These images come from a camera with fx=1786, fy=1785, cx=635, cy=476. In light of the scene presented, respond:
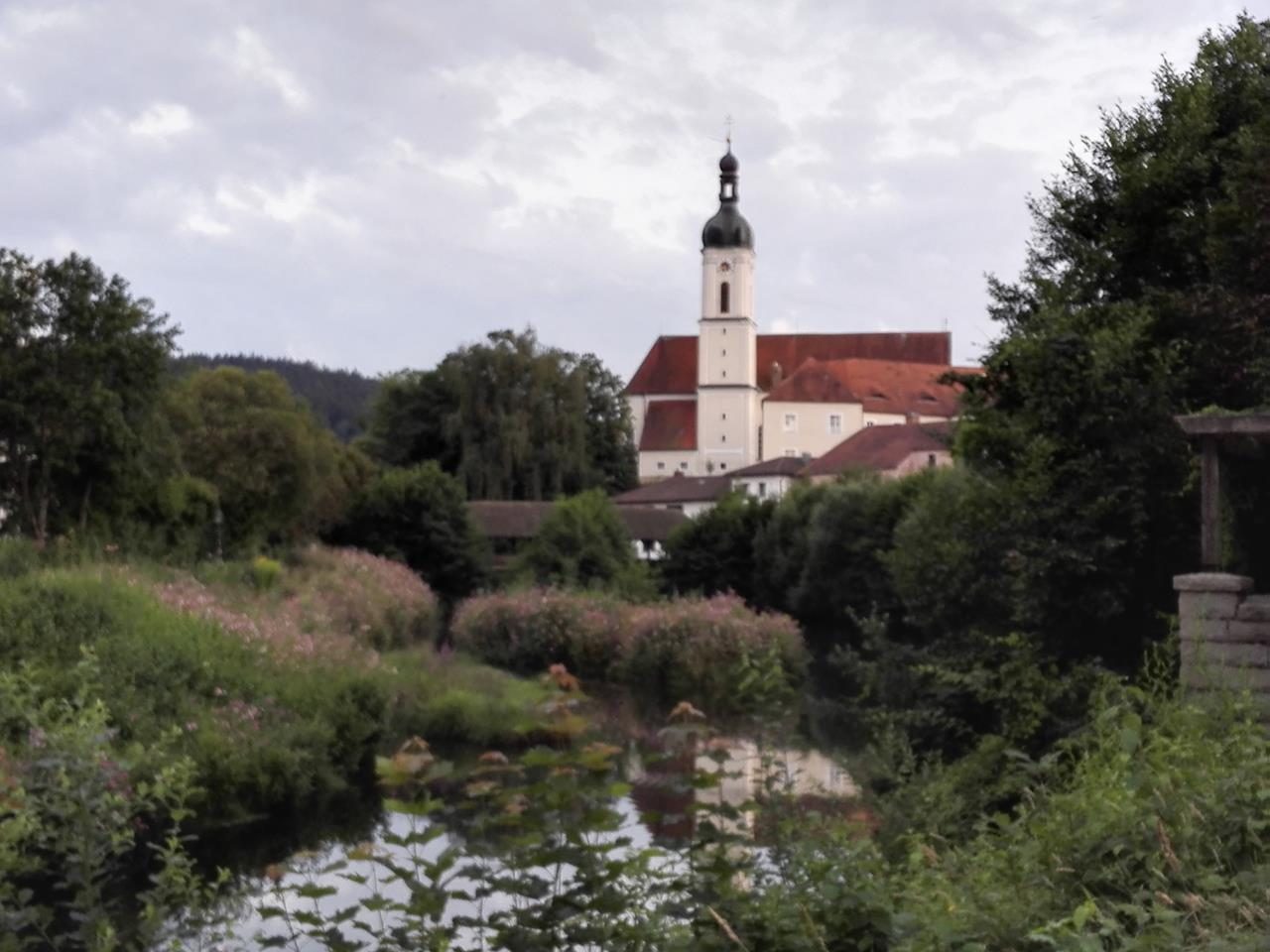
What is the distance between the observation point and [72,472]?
115 ft

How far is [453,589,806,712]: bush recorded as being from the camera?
120ft

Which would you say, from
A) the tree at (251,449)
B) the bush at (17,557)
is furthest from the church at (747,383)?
the bush at (17,557)

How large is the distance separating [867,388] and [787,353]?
13.0 m

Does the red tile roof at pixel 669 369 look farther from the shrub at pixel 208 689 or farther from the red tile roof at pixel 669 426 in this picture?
the shrub at pixel 208 689

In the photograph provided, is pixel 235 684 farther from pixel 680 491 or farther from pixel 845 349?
pixel 845 349

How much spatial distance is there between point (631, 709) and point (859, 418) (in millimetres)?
77197

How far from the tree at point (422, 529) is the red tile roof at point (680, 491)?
31.5m

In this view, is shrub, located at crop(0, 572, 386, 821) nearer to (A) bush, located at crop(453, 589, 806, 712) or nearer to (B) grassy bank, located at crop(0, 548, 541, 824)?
(B) grassy bank, located at crop(0, 548, 541, 824)

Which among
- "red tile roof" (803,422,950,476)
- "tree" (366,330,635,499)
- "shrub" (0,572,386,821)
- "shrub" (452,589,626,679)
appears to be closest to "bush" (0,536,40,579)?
"shrub" (0,572,386,821)

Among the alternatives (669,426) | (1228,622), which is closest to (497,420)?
(669,426)

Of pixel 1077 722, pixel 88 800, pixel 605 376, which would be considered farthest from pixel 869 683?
pixel 605 376

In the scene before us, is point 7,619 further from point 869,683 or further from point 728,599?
point 728,599

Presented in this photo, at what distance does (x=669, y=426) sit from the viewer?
11569 cm

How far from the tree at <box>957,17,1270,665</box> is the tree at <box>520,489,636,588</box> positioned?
110ft
